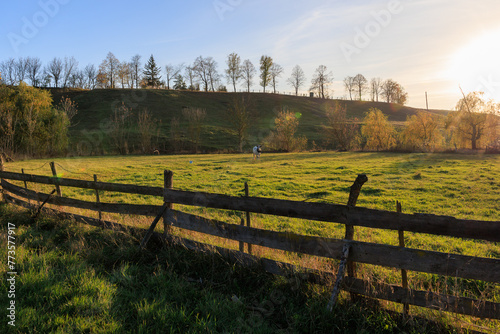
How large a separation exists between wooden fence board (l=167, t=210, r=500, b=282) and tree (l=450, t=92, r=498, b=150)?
41.9m

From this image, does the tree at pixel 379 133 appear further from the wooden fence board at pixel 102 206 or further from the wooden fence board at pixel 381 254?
the wooden fence board at pixel 381 254

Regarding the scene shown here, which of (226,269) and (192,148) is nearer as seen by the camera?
(226,269)

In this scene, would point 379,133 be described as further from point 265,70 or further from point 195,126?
point 265,70

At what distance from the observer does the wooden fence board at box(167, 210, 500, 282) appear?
3326mm

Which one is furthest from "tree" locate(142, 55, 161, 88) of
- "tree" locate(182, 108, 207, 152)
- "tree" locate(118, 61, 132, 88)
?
"tree" locate(182, 108, 207, 152)

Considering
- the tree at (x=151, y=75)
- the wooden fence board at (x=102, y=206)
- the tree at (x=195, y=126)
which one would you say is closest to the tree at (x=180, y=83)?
the tree at (x=151, y=75)

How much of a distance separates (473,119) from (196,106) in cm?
6503

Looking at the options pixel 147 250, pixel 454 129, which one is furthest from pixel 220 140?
pixel 147 250

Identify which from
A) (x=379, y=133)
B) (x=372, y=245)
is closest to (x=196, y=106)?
(x=379, y=133)

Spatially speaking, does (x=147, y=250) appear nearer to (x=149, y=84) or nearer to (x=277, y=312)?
(x=277, y=312)

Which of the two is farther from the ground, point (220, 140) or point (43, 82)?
point (43, 82)

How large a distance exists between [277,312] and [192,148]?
48.4 meters

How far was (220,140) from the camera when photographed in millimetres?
58375

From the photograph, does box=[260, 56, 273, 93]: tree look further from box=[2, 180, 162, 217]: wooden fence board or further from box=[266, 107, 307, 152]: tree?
box=[2, 180, 162, 217]: wooden fence board
